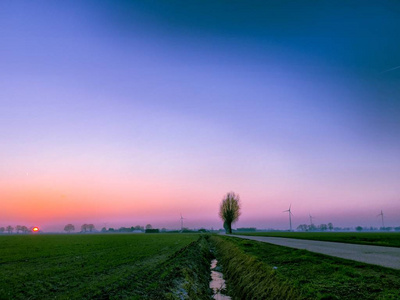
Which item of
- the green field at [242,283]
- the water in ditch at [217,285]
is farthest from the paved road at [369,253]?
the water in ditch at [217,285]

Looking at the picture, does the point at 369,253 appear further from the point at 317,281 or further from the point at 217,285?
the point at 317,281

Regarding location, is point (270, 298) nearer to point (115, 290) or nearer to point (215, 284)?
point (115, 290)

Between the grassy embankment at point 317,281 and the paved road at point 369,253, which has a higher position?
the paved road at point 369,253

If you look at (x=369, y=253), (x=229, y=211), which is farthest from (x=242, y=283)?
(x=229, y=211)

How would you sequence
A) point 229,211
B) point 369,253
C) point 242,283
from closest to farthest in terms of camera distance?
point 242,283, point 369,253, point 229,211

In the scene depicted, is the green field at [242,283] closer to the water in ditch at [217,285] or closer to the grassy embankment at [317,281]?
the grassy embankment at [317,281]

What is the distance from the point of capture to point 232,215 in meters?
128

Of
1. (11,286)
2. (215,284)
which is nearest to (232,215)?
(215,284)

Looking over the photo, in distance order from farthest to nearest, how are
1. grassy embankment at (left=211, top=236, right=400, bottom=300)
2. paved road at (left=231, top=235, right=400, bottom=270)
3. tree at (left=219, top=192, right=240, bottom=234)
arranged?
tree at (left=219, top=192, right=240, bottom=234)
paved road at (left=231, top=235, right=400, bottom=270)
grassy embankment at (left=211, top=236, right=400, bottom=300)

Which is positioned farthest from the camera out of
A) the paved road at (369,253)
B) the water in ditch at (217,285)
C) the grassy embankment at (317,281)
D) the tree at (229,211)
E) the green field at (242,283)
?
the tree at (229,211)

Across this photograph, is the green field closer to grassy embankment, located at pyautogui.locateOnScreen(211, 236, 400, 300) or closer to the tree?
grassy embankment, located at pyautogui.locateOnScreen(211, 236, 400, 300)

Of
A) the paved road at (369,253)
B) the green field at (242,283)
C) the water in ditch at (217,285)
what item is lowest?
the water in ditch at (217,285)

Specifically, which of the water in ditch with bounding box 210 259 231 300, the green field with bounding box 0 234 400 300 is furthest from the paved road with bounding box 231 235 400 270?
the water in ditch with bounding box 210 259 231 300

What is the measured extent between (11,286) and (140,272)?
24.5 ft
